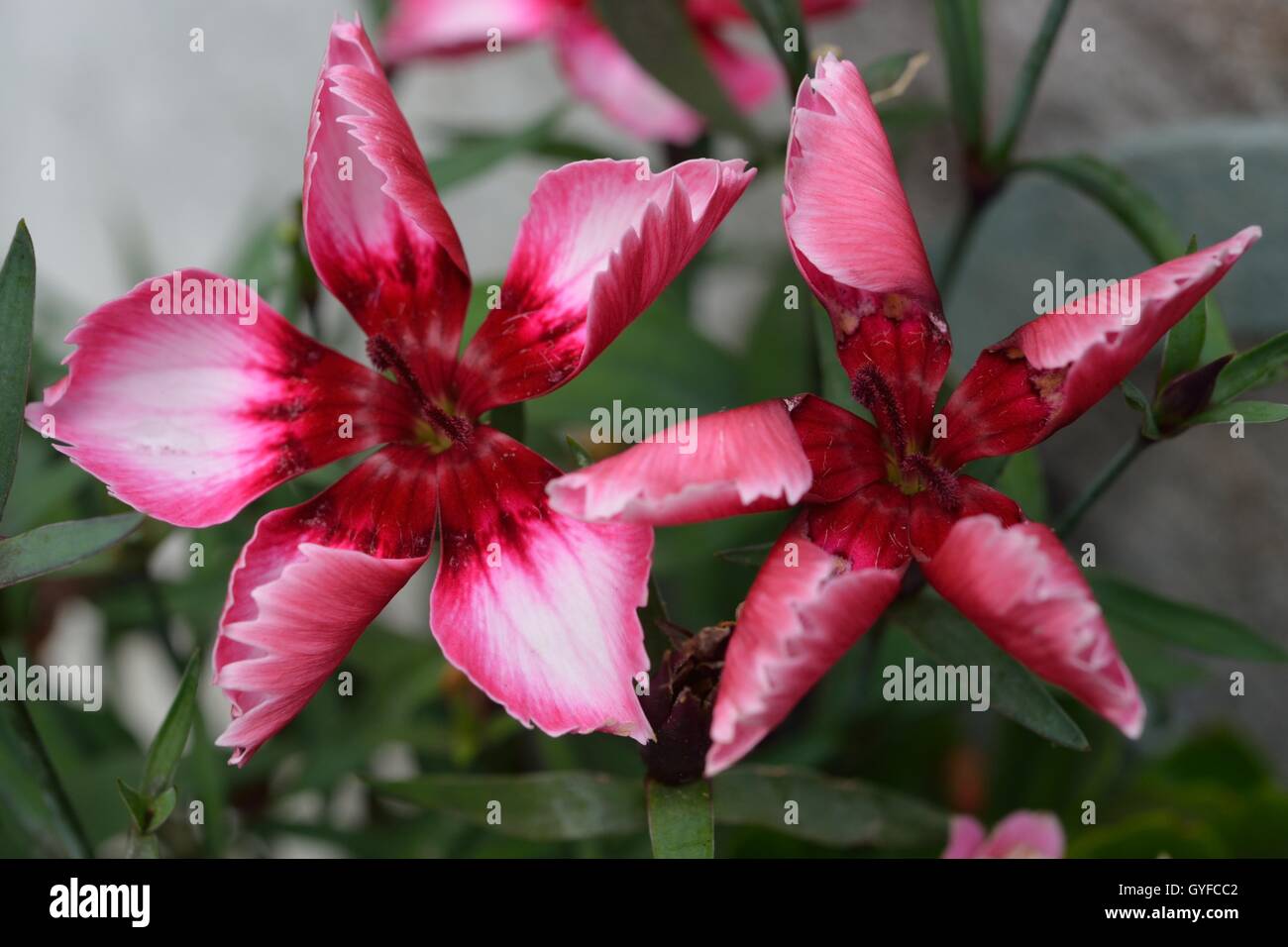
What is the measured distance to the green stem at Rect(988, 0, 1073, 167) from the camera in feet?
2.34

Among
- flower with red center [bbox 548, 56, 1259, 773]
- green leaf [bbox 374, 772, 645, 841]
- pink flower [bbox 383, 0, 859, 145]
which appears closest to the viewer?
flower with red center [bbox 548, 56, 1259, 773]

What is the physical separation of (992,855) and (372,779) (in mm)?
336

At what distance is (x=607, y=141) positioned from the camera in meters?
1.70

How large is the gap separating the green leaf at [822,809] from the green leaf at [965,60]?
1.41 feet

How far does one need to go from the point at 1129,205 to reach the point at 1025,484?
0.64 feet

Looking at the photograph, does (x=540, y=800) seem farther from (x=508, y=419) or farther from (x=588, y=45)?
(x=588, y=45)

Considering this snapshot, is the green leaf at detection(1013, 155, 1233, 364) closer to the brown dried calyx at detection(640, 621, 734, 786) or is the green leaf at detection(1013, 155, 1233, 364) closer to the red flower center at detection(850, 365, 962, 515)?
the red flower center at detection(850, 365, 962, 515)

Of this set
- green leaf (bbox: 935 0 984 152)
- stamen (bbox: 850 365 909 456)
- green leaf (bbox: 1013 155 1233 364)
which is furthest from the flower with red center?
green leaf (bbox: 935 0 984 152)

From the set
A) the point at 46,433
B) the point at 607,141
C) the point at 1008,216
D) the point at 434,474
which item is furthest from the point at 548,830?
the point at 607,141

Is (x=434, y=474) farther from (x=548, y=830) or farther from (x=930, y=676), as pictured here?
(x=930, y=676)

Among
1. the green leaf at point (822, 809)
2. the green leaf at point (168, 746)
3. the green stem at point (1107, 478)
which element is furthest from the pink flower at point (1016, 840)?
the green leaf at point (168, 746)

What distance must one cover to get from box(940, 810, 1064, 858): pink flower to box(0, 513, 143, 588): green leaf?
1.51ft

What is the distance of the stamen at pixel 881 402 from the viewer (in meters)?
0.53

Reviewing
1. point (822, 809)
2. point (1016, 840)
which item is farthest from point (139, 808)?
point (1016, 840)
